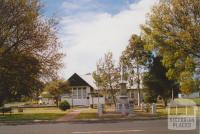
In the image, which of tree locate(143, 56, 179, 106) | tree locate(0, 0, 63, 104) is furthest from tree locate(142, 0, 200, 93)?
tree locate(143, 56, 179, 106)

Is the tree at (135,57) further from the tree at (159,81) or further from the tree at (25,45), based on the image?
the tree at (25,45)

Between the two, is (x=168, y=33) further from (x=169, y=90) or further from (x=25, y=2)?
(x=169, y=90)

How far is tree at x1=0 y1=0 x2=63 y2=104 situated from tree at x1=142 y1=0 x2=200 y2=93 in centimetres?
1034

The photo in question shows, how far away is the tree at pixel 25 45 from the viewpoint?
39.8 meters

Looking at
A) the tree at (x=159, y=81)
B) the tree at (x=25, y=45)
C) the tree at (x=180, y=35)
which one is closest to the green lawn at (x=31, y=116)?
the tree at (x=25, y=45)

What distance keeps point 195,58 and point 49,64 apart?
14.5m

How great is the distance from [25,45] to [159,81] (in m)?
26.7

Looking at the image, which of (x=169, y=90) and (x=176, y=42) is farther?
(x=169, y=90)

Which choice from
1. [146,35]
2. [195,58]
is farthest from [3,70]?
[195,58]

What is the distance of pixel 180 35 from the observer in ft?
138

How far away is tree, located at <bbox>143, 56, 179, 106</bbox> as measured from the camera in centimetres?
6191

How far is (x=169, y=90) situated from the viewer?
62.2 m

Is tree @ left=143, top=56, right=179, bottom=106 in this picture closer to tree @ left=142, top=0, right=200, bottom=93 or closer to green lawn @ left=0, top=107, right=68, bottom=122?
tree @ left=142, top=0, right=200, bottom=93

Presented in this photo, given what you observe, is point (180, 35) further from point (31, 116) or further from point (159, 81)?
point (159, 81)
